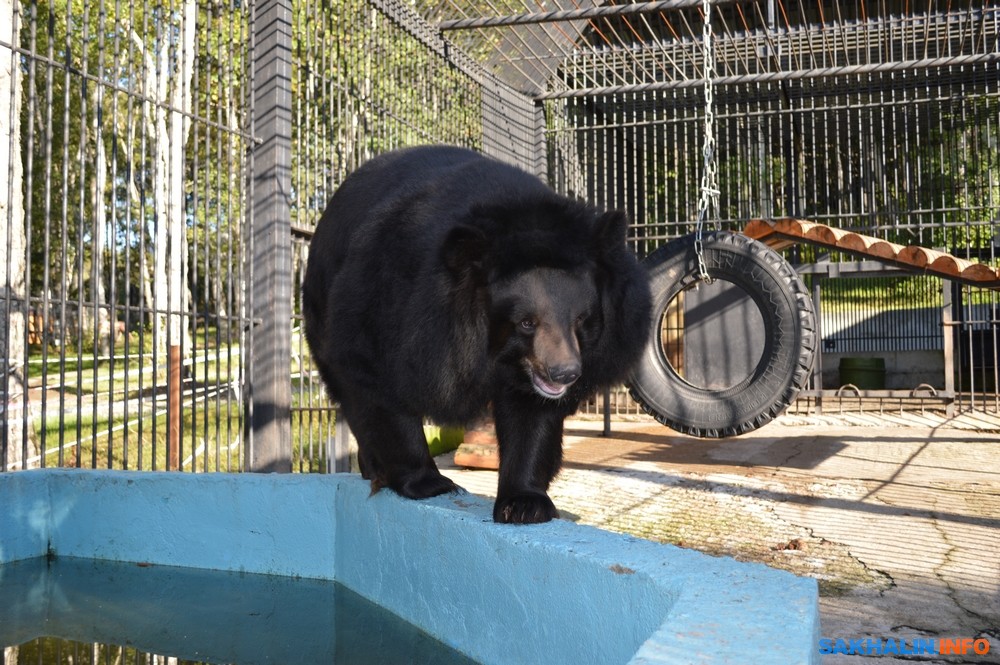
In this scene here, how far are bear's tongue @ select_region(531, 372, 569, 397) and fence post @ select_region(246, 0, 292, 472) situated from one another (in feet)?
8.90

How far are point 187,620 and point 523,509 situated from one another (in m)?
1.25

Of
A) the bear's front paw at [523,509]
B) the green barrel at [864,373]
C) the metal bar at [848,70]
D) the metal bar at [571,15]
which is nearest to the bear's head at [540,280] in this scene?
the bear's front paw at [523,509]

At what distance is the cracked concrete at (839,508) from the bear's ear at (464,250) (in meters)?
1.64

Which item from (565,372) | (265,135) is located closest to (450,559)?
(565,372)

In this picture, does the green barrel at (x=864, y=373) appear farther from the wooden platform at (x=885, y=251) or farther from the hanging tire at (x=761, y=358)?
the hanging tire at (x=761, y=358)

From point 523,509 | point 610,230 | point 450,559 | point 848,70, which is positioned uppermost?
point 848,70

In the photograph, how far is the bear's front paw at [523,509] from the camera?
8.68 feet

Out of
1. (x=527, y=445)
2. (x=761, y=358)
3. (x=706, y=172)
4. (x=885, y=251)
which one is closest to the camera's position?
(x=527, y=445)

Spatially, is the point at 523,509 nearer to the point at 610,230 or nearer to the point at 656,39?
the point at 610,230

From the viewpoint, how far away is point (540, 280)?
2760 mm

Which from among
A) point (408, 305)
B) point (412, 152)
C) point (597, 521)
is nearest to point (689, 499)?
point (597, 521)

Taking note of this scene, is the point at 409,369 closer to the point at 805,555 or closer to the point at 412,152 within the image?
the point at 412,152

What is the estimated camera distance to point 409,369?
301cm

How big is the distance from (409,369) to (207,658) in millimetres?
1089
